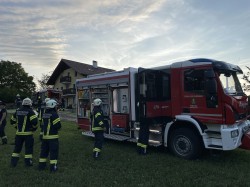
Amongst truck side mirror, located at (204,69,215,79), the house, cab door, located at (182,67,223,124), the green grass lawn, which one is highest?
the house

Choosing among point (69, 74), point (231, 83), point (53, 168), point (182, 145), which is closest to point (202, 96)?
point (231, 83)

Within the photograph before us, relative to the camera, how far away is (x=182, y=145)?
7.78m

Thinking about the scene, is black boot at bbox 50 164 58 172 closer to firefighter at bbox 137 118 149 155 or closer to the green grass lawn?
the green grass lawn

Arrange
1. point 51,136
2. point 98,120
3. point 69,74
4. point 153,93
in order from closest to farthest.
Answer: point 51,136 → point 98,120 → point 153,93 → point 69,74

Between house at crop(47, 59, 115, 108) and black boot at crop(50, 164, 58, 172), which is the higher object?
house at crop(47, 59, 115, 108)

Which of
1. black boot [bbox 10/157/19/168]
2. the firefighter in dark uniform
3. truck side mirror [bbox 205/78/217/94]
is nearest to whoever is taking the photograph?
truck side mirror [bbox 205/78/217/94]

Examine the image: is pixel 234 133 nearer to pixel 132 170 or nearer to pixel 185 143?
pixel 185 143

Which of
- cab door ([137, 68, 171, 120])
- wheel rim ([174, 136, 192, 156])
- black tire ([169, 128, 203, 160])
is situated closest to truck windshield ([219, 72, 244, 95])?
black tire ([169, 128, 203, 160])

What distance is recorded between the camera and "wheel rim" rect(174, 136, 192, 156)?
7621 mm

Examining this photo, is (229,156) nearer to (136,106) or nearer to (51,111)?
(136,106)

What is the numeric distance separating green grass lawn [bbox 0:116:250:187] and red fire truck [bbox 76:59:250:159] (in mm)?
552

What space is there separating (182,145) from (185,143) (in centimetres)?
13

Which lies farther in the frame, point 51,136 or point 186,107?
point 186,107

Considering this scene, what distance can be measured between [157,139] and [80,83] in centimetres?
476
